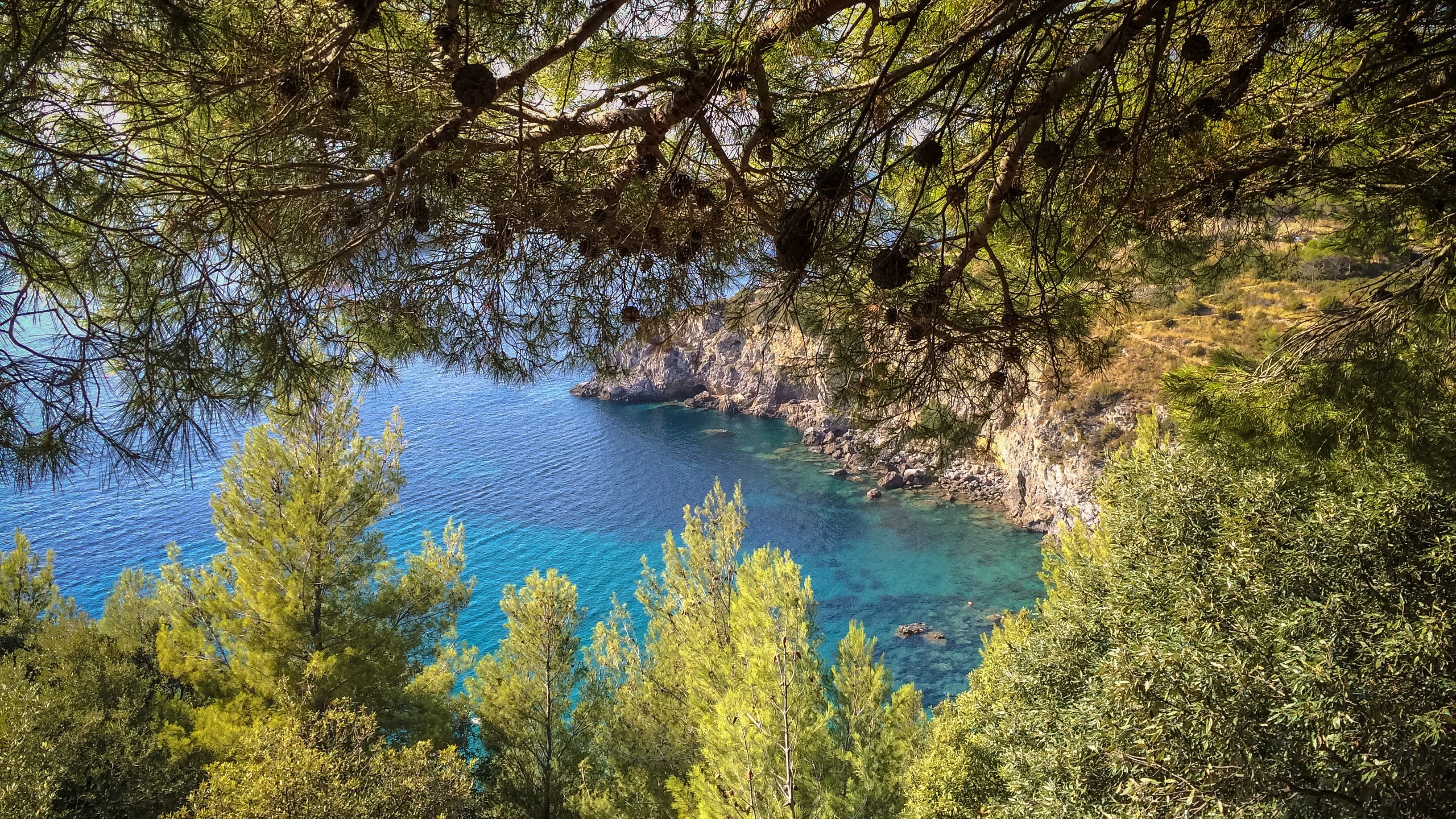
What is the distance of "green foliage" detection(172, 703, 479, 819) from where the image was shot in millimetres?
4980

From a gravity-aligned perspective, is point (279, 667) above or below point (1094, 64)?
below

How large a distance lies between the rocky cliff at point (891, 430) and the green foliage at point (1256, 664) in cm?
197

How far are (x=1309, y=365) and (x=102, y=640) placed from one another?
13501 mm

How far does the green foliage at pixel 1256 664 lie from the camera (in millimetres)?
3453

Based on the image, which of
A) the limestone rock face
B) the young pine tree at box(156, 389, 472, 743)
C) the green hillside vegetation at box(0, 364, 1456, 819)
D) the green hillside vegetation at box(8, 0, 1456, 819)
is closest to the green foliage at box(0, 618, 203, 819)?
the green hillside vegetation at box(0, 364, 1456, 819)

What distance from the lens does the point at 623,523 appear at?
21.6 metres

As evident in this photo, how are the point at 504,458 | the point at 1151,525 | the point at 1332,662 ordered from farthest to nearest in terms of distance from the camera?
the point at 504,458, the point at 1151,525, the point at 1332,662

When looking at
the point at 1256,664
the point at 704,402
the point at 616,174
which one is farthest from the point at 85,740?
the point at 704,402

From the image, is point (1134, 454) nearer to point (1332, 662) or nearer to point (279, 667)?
point (1332, 662)

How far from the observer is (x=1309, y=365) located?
3678 mm

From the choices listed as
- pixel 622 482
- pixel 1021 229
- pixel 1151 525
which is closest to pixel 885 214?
pixel 1021 229

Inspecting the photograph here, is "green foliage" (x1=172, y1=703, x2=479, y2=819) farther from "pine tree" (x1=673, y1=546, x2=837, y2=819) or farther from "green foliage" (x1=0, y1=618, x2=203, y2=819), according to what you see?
"pine tree" (x1=673, y1=546, x2=837, y2=819)

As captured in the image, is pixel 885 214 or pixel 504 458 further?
pixel 504 458

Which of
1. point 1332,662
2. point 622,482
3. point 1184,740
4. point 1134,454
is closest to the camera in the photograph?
point 1332,662
